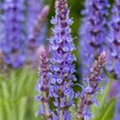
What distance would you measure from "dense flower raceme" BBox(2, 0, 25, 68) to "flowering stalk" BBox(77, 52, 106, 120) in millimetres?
1035

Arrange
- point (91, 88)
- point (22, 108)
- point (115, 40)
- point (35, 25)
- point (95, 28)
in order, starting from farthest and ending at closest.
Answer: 1. point (35, 25)
2. point (22, 108)
3. point (95, 28)
4. point (115, 40)
5. point (91, 88)

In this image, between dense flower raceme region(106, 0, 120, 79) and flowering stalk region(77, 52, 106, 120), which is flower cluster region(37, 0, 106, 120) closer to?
flowering stalk region(77, 52, 106, 120)

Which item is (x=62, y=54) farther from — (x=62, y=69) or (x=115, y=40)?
(x=115, y=40)

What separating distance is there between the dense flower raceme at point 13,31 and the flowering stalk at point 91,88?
3.40ft

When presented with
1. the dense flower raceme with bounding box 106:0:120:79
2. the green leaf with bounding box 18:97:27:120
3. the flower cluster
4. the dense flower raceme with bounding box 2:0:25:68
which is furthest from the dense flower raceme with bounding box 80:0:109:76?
the flower cluster

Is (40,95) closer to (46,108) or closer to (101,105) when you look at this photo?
(46,108)

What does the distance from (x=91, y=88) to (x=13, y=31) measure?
42.5 inches

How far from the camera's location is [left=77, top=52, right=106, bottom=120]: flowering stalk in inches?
42.1

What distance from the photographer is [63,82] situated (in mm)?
1143

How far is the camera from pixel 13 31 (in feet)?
6.96

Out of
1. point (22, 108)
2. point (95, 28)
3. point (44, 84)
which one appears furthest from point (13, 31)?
point (44, 84)

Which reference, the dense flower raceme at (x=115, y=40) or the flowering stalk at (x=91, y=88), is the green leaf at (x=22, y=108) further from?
the flowering stalk at (x=91, y=88)

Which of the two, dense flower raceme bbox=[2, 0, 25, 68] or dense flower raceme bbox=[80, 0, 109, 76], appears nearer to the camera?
dense flower raceme bbox=[80, 0, 109, 76]

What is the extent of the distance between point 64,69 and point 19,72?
126 cm
